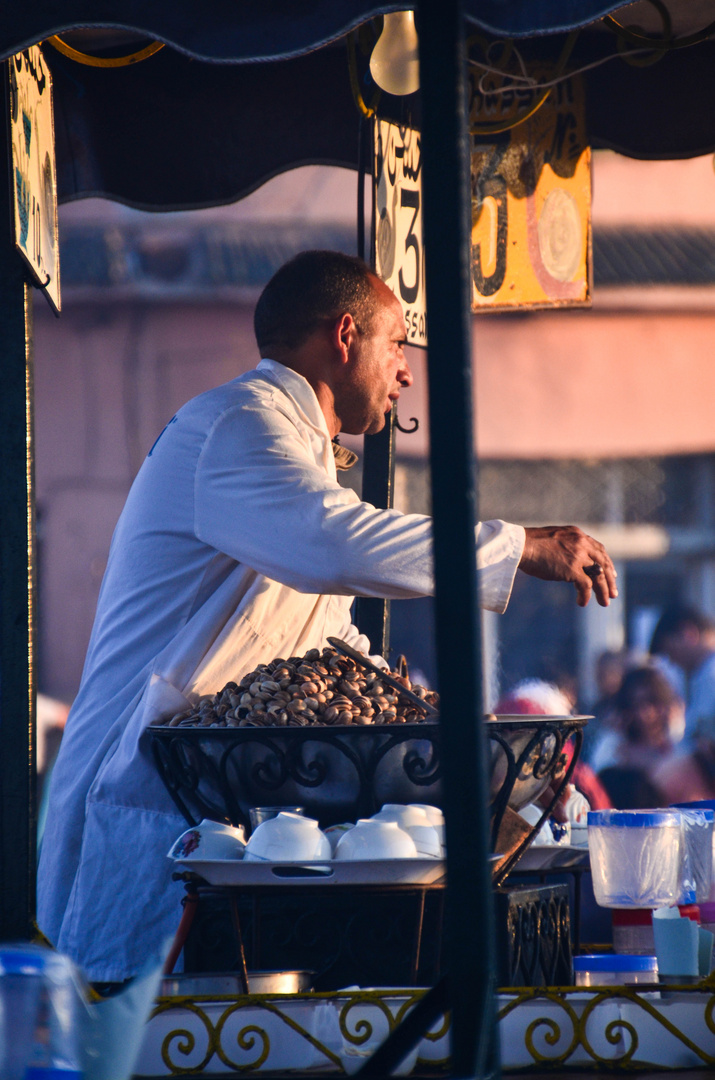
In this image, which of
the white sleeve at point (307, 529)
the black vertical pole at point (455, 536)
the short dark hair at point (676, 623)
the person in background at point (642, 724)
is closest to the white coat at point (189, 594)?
the white sleeve at point (307, 529)

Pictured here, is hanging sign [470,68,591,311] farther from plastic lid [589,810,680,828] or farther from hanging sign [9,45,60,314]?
plastic lid [589,810,680,828]

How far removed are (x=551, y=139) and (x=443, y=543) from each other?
6.92ft

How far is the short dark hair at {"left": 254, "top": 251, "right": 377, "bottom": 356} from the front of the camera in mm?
2221

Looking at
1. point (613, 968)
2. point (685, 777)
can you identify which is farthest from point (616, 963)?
point (685, 777)

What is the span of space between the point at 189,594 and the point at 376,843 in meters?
0.64

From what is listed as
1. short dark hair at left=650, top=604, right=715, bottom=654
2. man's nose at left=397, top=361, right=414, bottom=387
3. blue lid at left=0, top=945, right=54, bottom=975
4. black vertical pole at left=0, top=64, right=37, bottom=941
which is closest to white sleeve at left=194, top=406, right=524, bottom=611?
black vertical pole at left=0, top=64, right=37, bottom=941

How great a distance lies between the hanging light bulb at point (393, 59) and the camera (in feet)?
7.55

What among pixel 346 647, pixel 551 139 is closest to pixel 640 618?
pixel 551 139

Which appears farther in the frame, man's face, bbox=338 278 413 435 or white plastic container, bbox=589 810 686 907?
man's face, bbox=338 278 413 435

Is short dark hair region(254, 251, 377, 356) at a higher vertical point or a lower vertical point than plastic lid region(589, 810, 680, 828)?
higher

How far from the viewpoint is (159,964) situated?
853mm

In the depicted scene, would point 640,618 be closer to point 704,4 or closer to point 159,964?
point 704,4

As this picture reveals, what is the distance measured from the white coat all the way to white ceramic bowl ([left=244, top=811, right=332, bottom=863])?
0.34m

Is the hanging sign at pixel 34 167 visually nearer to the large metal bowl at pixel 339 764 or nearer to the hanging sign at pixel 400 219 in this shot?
the large metal bowl at pixel 339 764
